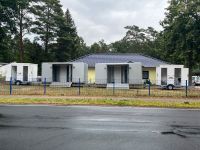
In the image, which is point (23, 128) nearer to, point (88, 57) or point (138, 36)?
point (88, 57)

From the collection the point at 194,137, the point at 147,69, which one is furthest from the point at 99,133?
the point at 147,69

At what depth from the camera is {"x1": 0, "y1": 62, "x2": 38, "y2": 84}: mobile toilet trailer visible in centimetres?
5072

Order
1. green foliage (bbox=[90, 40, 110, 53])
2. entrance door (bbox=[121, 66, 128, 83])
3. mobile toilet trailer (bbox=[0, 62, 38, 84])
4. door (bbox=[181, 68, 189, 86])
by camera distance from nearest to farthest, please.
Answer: door (bbox=[181, 68, 189, 86]) → entrance door (bbox=[121, 66, 128, 83]) → mobile toilet trailer (bbox=[0, 62, 38, 84]) → green foliage (bbox=[90, 40, 110, 53])

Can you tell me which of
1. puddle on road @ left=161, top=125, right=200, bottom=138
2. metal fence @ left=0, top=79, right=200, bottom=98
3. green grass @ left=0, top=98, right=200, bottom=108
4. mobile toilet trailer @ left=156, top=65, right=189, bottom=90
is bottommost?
puddle on road @ left=161, top=125, right=200, bottom=138

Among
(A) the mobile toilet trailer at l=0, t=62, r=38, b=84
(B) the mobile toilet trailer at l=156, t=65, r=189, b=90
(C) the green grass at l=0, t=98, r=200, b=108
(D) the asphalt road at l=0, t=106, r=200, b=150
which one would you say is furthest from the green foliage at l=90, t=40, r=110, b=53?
(D) the asphalt road at l=0, t=106, r=200, b=150

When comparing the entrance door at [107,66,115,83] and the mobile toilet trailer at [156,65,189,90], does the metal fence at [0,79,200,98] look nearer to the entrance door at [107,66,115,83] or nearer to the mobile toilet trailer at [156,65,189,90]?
the mobile toilet trailer at [156,65,189,90]

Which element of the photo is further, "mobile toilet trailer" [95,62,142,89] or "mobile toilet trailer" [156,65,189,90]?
"mobile toilet trailer" [156,65,189,90]

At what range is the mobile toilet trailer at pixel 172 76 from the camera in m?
44.3

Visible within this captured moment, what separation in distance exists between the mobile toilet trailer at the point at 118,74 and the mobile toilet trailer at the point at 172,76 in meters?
2.98

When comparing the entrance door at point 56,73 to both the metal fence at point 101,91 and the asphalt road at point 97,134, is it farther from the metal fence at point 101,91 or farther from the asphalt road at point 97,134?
the asphalt road at point 97,134

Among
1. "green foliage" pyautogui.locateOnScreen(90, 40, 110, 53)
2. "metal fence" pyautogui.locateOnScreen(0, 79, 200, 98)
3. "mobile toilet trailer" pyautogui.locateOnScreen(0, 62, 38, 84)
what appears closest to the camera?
"metal fence" pyautogui.locateOnScreen(0, 79, 200, 98)

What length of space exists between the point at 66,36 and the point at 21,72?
88.3ft

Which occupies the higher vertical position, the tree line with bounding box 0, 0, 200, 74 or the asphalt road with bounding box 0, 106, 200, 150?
the tree line with bounding box 0, 0, 200, 74

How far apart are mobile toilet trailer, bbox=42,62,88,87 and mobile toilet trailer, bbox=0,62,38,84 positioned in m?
4.39
